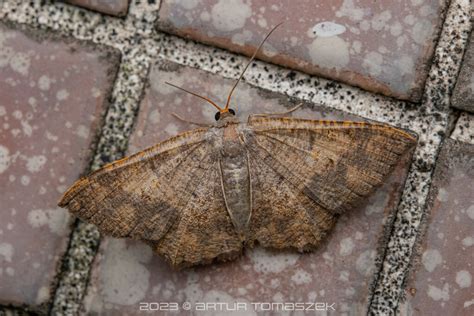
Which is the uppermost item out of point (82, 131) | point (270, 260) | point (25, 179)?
point (82, 131)

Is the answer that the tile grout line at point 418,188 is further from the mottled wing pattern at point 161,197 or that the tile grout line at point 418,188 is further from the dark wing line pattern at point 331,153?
the mottled wing pattern at point 161,197

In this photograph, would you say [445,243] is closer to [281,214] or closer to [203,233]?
[281,214]

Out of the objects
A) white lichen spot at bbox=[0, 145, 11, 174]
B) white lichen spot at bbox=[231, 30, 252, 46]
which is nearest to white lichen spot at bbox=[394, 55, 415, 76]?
white lichen spot at bbox=[231, 30, 252, 46]

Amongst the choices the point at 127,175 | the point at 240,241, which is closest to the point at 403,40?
the point at 240,241

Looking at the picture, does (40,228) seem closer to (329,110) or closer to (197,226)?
(197,226)

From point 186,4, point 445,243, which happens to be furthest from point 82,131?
point 445,243

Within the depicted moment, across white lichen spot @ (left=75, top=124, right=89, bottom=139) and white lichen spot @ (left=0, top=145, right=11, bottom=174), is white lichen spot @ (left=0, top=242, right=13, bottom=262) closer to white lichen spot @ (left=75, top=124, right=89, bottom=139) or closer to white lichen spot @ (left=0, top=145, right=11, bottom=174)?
white lichen spot @ (left=0, top=145, right=11, bottom=174)
